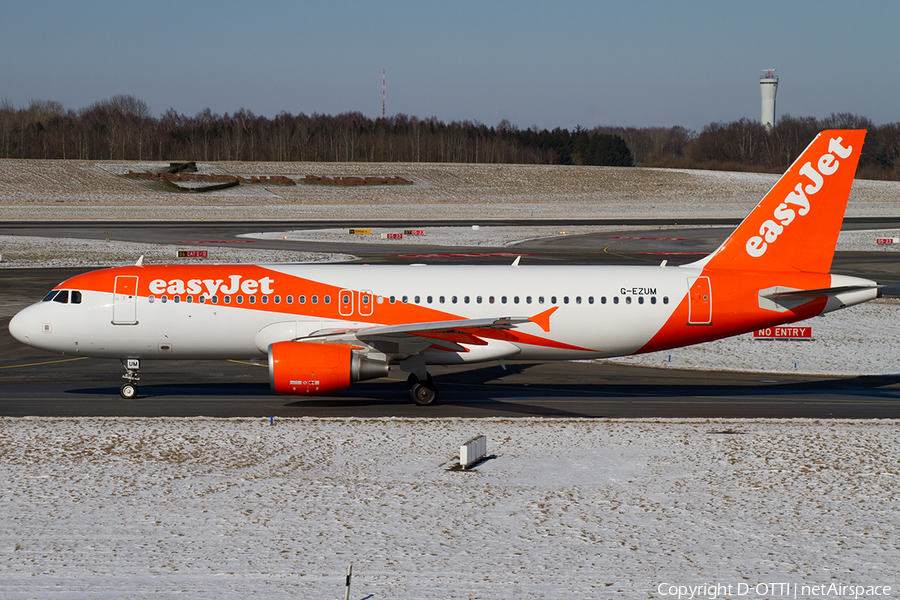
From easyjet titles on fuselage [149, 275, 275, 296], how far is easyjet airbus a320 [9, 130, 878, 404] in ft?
0.12

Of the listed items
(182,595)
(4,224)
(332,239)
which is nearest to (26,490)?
(182,595)

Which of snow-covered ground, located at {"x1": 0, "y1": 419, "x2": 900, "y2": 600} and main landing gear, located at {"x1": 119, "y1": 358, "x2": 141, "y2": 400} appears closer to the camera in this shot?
snow-covered ground, located at {"x1": 0, "y1": 419, "x2": 900, "y2": 600}

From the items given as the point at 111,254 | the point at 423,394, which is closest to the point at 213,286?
the point at 423,394

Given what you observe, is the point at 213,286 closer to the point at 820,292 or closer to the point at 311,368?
the point at 311,368

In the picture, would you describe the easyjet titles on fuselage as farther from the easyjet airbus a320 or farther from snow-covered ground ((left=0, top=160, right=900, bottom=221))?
snow-covered ground ((left=0, top=160, right=900, bottom=221))

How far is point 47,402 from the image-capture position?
2636 cm

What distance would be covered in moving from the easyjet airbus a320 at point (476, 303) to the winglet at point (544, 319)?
0.12 ft

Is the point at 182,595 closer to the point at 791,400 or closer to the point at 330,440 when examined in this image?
the point at 330,440

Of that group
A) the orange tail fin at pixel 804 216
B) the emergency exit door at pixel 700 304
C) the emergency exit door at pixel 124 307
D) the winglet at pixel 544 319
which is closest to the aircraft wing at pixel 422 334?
the winglet at pixel 544 319

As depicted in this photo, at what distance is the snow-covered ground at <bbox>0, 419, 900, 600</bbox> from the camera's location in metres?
12.8

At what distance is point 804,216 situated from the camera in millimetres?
26969

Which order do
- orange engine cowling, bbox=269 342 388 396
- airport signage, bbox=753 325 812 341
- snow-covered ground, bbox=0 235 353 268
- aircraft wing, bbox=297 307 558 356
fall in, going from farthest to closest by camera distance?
snow-covered ground, bbox=0 235 353 268, airport signage, bbox=753 325 812 341, aircraft wing, bbox=297 307 558 356, orange engine cowling, bbox=269 342 388 396

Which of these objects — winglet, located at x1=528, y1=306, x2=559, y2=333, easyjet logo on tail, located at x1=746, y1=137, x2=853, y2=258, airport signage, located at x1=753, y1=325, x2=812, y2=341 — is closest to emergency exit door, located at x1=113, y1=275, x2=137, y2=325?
winglet, located at x1=528, y1=306, x2=559, y2=333

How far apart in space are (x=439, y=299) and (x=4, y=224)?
8389 centimetres
